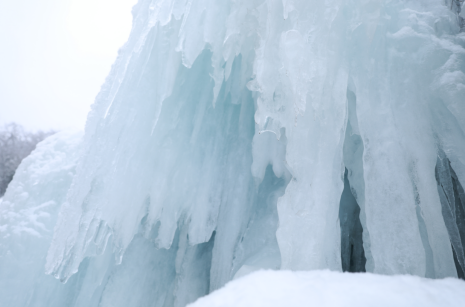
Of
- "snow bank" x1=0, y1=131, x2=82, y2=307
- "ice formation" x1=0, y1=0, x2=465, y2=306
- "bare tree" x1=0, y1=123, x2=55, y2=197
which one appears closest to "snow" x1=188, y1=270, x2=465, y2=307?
"ice formation" x1=0, y1=0, x2=465, y2=306

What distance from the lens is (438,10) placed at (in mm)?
1825

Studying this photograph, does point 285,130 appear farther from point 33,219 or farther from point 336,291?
point 33,219

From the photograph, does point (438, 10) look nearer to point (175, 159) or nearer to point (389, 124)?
point (389, 124)

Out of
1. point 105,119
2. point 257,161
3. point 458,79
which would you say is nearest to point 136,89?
point 105,119

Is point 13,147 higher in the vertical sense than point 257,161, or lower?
higher

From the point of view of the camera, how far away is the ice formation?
153 centimetres

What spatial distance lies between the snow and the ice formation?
1.67 ft

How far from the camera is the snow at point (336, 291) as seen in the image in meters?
0.78

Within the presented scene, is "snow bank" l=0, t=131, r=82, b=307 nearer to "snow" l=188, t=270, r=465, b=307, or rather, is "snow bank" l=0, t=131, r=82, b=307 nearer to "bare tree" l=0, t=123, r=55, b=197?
"snow" l=188, t=270, r=465, b=307

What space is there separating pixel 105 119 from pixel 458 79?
2488mm

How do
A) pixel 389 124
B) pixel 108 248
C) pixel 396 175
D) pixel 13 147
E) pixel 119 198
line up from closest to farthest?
pixel 396 175 < pixel 389 124 < pixel 119 198 < pixel 108 248 < pixel 13 147

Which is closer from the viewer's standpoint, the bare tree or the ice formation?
the ice formation

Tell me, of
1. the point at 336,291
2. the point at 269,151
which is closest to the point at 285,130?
the point at 269,151

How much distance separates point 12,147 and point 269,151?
15133 mm
